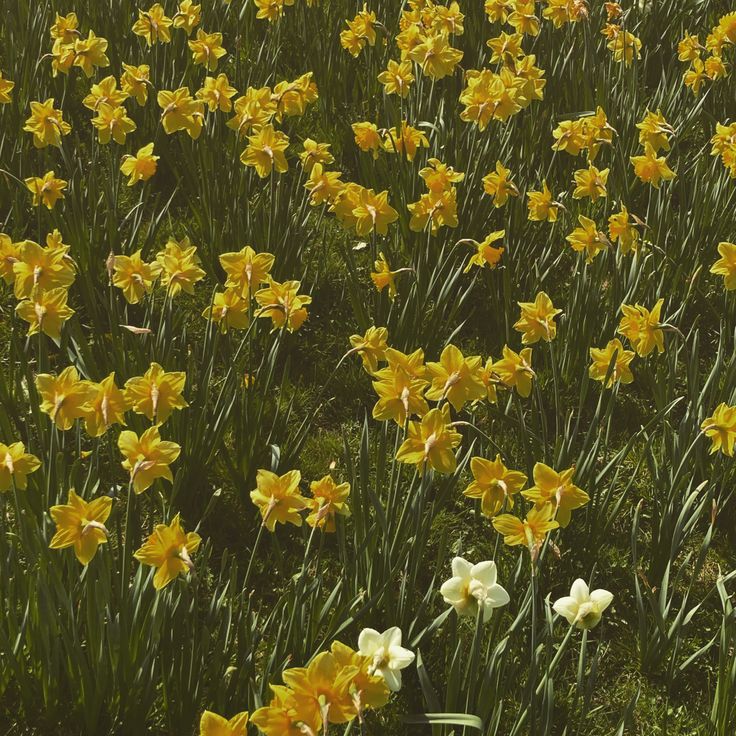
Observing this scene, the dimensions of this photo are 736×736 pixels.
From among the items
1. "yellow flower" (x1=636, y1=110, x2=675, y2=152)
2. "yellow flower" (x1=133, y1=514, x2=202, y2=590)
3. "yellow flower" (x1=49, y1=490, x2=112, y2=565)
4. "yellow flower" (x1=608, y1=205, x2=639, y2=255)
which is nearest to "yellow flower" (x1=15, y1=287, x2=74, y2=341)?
"yellow flower" (x1=49, y1=490, x2=112, y2=565)

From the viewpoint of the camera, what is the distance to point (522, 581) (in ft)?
7.70

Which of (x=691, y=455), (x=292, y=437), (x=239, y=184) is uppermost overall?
(x=239, y=184)

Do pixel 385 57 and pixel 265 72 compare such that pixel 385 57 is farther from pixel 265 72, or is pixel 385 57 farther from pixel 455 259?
pixel 455 259

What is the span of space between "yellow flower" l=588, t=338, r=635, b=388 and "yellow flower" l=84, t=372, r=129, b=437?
4.26 feet

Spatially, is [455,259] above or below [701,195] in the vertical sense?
below

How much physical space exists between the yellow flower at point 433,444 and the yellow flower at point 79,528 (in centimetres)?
61

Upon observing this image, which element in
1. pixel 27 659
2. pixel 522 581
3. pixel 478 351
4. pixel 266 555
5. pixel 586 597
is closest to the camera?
pixel 586 597

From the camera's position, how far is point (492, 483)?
1952mm

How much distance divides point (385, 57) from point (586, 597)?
3228 mm

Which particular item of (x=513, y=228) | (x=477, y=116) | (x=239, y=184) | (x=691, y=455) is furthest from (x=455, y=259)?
(x=691, y=455)

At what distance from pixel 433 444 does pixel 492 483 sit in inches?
7.4

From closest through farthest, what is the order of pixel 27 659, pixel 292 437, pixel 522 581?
pixel 27 659
pixel 522 581
pixel 292 437

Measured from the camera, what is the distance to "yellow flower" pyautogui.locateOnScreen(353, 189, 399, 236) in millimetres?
2844

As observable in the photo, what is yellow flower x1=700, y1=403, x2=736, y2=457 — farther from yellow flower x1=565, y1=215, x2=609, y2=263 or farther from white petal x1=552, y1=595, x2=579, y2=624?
yellow flower x1=565, y1=215, x2=609, y2=263
